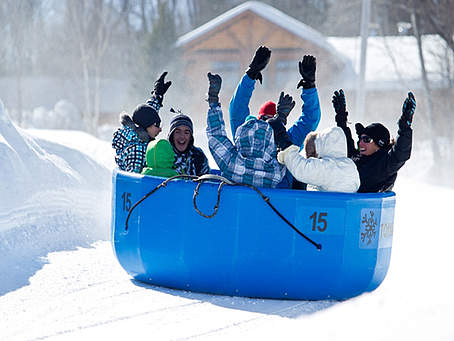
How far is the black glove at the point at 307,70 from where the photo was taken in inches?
188

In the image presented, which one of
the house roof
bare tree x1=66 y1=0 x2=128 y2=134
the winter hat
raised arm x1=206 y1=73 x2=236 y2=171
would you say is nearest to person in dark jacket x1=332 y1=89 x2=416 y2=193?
the winter hat

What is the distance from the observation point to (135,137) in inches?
204

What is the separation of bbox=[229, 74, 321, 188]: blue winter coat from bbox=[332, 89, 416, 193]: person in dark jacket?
0.42 m

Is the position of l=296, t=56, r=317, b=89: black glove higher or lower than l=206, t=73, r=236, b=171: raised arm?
higher

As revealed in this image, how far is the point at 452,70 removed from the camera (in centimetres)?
2117

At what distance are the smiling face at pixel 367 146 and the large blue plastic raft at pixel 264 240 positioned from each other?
37 centimetres

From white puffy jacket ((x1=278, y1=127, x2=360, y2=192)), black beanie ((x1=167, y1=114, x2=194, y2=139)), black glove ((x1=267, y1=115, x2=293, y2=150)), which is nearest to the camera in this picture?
white puffy jacket ((x1=278, y1=127, x2=360, y2=192))

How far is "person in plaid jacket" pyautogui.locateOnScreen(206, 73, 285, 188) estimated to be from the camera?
4.21 m

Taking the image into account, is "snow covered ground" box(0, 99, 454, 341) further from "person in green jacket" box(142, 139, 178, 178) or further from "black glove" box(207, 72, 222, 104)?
"black glove" box(207, 72, 222, 104)

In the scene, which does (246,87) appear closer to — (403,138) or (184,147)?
(184,147)

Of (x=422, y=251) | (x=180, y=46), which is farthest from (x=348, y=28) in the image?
(x=422, y=251)

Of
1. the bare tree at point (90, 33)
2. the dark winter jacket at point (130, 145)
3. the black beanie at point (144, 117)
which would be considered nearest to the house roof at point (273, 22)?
the bare tree at point (90, 33)

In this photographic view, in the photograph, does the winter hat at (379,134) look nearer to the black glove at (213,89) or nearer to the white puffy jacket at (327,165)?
the white puffy jacket at (327,165)

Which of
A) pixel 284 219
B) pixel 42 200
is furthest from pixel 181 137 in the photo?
pixel 42 200
